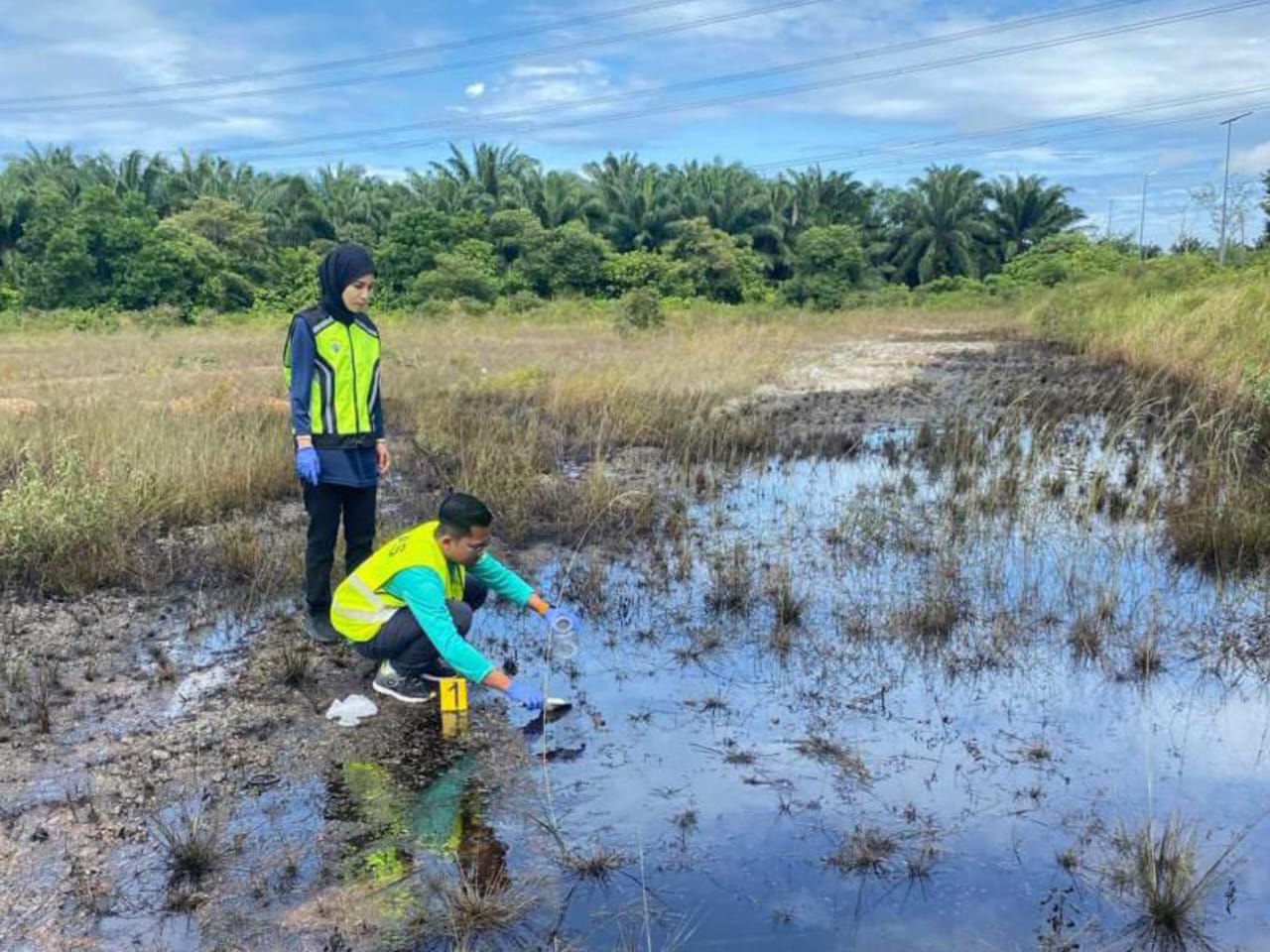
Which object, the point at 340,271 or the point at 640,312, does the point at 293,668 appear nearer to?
the point at 340,271

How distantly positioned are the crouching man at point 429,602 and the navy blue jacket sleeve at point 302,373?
2.41 feet

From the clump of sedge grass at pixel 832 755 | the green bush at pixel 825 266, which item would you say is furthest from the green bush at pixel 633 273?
the clump of sedge grass at pixel 832 755

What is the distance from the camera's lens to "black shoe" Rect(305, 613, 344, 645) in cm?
533

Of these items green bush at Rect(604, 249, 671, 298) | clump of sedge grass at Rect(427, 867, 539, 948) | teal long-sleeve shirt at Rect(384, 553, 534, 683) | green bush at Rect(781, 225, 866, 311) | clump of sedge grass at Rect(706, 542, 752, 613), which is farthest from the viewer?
green bush at Rect(781, 225, 866, 311)

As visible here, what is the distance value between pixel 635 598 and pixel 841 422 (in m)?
6.66

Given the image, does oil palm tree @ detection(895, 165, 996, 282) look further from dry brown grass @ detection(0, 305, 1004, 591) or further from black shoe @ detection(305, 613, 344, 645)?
black shoe @ detection(305, 613, 344, 645)

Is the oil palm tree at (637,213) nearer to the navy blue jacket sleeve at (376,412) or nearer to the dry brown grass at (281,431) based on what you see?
the dry brown grass at (281,431)

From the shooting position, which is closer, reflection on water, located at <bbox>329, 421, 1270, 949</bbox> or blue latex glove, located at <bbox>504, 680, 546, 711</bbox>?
reflection on water, located at <bbox>329, 421, 1270, 949</bbox>

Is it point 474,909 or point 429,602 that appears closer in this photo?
point 474,909

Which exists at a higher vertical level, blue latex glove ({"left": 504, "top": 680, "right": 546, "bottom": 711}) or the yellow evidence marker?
blue latex glove ({"left": 504, "top": 680, "right": 546, "bottom": 711})

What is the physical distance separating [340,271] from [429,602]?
1.54m

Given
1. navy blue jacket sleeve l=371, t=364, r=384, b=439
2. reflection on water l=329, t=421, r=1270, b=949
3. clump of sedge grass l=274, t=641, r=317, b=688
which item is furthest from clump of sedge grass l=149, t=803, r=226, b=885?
navy blue jacket sleeve l=371, t=364, r=384, b=439

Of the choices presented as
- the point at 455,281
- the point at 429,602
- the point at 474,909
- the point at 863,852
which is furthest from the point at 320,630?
the point at 455,281

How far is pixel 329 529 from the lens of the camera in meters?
5.25
